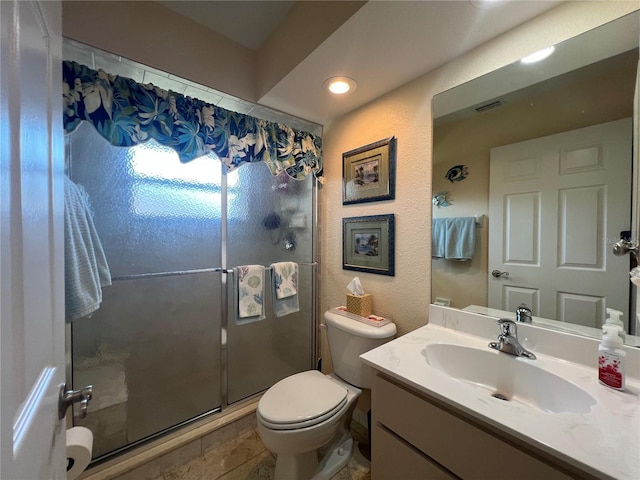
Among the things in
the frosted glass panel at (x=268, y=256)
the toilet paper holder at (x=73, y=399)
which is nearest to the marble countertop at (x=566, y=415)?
the toilet paper holder at (x=73, y=399)

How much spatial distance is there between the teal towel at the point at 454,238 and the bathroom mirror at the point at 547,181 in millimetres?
22

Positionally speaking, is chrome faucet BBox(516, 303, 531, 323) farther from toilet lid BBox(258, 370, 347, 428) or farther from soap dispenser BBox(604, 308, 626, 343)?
toilet lid BBox(258, 370, 347, 428)

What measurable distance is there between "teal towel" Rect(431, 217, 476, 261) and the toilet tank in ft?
1.62

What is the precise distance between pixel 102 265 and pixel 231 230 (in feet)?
2.28

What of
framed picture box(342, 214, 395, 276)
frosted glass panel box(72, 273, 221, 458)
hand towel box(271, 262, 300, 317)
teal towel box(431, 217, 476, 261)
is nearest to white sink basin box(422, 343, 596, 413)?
teal towel box(431, 217, 476, 261)

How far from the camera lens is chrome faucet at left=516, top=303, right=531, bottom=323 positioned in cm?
105

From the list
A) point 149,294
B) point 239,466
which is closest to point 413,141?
point 149,294

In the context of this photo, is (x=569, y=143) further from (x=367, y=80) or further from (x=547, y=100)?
(x=367, y=80)

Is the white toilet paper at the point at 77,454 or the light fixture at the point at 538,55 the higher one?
the light fixture at the point at 538,55

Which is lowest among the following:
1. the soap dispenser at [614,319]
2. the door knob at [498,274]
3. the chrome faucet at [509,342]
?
the chrome faucet at [509,342]

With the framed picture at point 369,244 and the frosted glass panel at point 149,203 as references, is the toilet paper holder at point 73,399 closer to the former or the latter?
the frosted glass panel at point 149,203

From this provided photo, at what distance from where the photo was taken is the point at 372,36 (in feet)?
3.52

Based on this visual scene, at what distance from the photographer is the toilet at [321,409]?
1120 mm

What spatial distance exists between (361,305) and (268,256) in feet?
2.43
